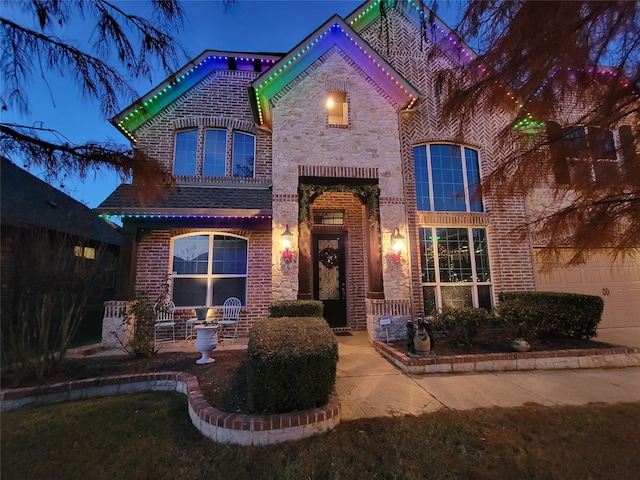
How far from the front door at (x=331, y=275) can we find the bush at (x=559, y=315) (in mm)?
3923

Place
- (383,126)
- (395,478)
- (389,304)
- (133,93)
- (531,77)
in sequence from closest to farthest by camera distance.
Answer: (395,478) < (531,77) < (133,93) < (389,304) < (383,126)

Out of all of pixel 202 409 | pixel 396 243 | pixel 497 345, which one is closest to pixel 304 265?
pixel 396 243

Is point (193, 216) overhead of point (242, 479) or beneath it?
overhead

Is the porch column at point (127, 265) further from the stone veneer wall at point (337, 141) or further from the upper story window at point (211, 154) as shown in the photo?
the stone veneer wall at point (337, 141)

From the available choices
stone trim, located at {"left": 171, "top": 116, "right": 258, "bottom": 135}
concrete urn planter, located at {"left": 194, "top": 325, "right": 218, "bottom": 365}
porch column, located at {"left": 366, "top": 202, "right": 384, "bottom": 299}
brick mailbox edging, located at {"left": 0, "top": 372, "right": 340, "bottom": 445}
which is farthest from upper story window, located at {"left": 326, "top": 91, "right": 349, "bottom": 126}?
brick mailbox edging, located at {"left": 0, "top": 372, "right": 340, "bottom": 445}

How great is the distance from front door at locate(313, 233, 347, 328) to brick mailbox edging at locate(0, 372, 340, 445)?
4.68 m

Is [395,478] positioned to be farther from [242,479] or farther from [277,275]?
[277,275]

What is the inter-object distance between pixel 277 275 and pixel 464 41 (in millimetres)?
5450

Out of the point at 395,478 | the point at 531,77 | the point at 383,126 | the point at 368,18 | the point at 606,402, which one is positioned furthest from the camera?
the point at 368,18

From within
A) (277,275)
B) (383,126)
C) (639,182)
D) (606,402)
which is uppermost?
(383,126)

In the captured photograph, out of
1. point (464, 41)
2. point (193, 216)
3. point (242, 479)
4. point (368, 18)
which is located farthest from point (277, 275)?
point (368, 18)

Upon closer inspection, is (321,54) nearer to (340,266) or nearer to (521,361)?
(340,266)

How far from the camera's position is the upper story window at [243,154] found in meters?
8.60

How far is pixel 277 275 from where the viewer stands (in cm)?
681
